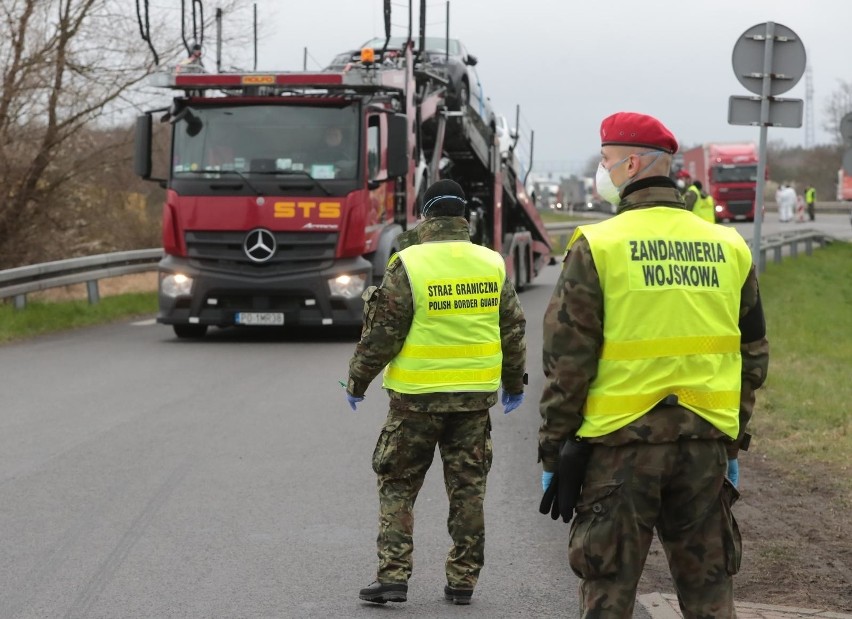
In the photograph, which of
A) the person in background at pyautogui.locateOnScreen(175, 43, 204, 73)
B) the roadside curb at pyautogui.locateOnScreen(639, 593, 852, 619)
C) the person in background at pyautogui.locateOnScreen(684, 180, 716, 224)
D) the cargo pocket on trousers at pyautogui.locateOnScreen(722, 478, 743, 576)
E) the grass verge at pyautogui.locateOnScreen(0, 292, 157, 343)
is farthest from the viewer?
the person in background at pyautogui.locateOnScreen(684, 180, 716, 224)

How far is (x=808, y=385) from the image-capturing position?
1160 centimetres

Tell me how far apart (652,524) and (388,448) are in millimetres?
1953

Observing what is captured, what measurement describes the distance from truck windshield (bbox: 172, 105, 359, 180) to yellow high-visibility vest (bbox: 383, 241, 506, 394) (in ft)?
32.9

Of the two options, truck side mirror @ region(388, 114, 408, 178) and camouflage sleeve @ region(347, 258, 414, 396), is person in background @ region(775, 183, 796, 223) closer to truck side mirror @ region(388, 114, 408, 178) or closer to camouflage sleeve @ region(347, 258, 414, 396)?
truck side mirror @ region(388, 114, 408, 178)

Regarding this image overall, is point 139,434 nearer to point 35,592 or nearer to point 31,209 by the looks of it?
point 35,592

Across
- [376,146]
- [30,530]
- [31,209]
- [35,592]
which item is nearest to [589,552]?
[35,592]

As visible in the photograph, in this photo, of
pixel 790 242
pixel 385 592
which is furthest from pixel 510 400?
pixel 790 242

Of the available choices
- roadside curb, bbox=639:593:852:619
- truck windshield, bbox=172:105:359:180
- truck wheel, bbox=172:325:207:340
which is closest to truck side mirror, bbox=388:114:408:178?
truck windshield, bbox=172:105:359:180

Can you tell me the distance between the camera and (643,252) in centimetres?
396

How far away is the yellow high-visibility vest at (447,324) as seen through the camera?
5.79 m

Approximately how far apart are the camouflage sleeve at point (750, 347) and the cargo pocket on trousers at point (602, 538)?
0.47 metres

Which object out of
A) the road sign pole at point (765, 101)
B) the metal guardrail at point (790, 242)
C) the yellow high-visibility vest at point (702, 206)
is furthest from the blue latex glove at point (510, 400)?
the metal guardrail at point (790, 242)

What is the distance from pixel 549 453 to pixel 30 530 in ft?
12.6

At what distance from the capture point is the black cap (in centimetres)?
591
